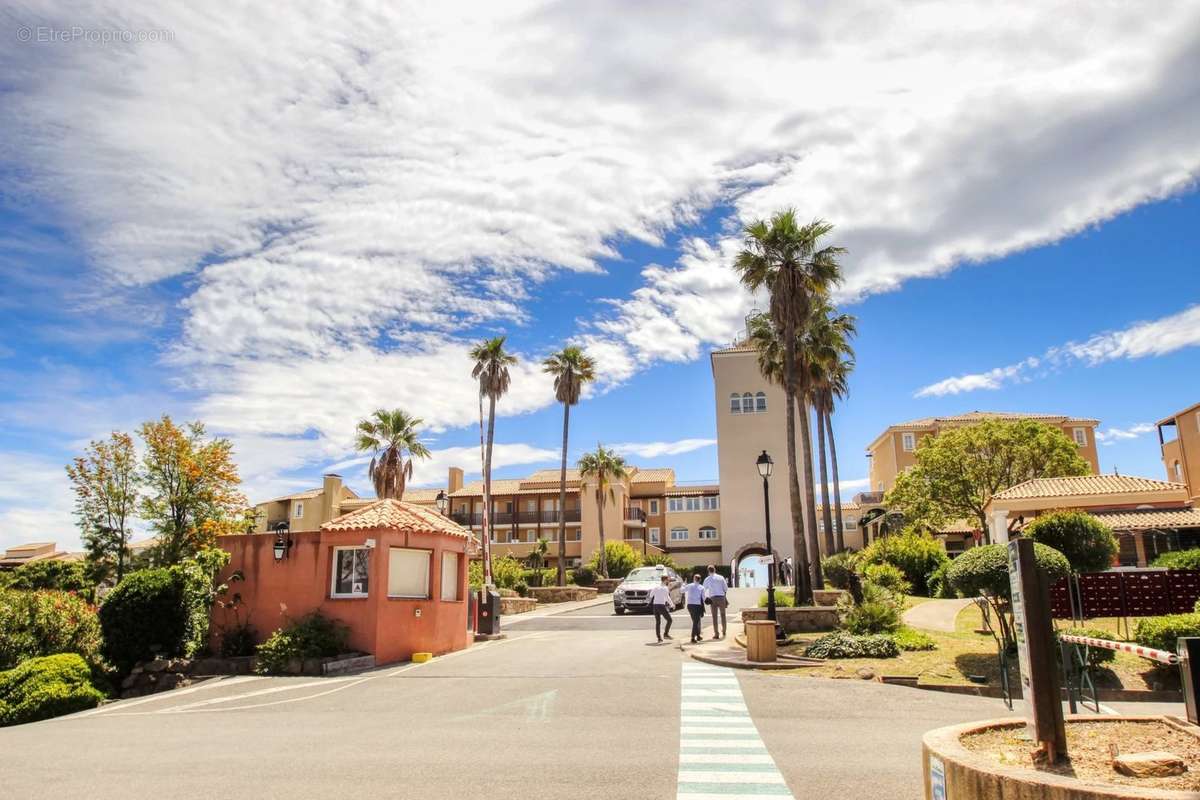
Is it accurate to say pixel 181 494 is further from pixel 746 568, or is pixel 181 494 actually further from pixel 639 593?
pixel 746 568

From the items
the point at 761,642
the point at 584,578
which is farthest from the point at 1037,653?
the point at 584,578

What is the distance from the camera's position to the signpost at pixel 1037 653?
5.13m

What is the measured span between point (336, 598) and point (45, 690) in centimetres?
573

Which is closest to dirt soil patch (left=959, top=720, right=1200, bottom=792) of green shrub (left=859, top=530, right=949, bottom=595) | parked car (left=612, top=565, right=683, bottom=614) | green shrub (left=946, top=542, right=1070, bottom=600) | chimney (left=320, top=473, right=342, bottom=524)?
green shrub (left=946, top=542, right=1070, bottom=600)

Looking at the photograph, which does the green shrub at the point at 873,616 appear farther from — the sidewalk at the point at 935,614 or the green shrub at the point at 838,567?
the green shrub at the point at 838,567

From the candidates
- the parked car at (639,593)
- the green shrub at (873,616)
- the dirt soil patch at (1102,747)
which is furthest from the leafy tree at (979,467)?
the dirt soil patch at (1102,747)

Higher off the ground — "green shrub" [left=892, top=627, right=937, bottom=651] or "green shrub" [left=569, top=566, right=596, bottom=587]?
"green shrub" [left=569, top=566, right=596, bottom=587]

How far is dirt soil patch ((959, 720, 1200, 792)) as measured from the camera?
476 centimetres

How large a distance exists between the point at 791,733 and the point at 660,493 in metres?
57.6

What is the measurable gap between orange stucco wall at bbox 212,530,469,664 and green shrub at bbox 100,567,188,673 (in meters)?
1.12

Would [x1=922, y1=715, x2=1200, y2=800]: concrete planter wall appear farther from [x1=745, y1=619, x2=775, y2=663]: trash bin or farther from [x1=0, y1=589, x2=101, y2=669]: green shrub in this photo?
[x1=0, y1=589, x2=101, y2=669]: green shrub

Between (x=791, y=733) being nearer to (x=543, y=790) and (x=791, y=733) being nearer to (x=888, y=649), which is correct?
(x=543, y=790)

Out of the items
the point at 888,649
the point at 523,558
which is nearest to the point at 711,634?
the point at 888,649

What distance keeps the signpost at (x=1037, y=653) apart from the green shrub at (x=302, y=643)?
15757mm
